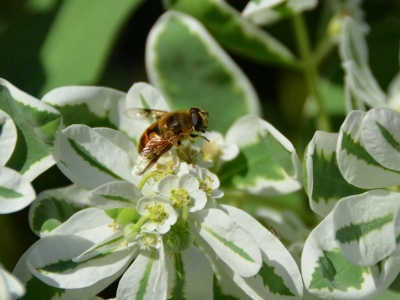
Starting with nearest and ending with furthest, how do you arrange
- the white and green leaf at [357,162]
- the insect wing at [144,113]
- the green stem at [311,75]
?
the white and green leaf at [357,162], the insect wing at [144,113], the green stem at [311,75]

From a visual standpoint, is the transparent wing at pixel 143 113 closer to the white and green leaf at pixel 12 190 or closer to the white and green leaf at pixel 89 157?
the white and green leaf at pixel 89 157

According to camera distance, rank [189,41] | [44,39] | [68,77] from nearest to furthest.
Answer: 1. [189,41]
2. [68,77]
3. [44,39]

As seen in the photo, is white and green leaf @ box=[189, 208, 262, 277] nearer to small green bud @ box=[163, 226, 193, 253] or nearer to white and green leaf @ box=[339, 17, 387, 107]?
small green bud @ box=[163, 226, 193, 253]

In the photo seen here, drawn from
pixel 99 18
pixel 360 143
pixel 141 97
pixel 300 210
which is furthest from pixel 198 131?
pixel 99 18

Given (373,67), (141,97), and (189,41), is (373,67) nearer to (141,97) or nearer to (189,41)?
(189,41)

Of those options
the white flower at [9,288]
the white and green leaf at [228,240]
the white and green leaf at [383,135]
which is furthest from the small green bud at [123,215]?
the white and green leaf at [383,135]

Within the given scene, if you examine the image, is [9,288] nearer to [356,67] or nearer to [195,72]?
[195,72]

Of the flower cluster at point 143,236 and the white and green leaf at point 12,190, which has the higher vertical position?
the white and green leaf at point 12,190

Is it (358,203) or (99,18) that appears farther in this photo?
(99,18)
